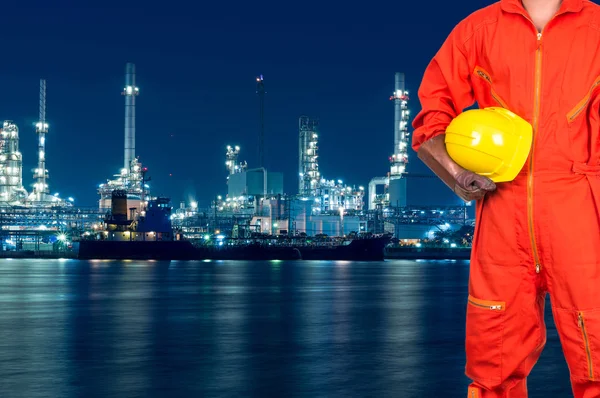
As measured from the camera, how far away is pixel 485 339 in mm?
3459

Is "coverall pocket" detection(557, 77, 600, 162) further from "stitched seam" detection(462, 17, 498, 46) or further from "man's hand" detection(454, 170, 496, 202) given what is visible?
"stitched seam" detection(462, 17, 498, 46)

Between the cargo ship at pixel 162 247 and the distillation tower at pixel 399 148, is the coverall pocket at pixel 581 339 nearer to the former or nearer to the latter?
the cargo ship at pixel 162 247

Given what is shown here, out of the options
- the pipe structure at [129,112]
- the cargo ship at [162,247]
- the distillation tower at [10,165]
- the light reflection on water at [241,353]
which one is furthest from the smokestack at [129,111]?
the light reflection on water at [241,353]

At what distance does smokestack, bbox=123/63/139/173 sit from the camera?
133 metres

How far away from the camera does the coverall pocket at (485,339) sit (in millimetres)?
3420

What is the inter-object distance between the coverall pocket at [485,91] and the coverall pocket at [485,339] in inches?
26.6

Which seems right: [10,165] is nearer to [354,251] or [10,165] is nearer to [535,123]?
[354,251]

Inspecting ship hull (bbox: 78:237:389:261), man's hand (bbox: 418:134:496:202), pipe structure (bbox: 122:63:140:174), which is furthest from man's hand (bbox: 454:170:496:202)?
pipe structure (bbox: 122:63:140:174)

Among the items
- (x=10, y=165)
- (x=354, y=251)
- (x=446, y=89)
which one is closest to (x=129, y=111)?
(x=10, y=165)

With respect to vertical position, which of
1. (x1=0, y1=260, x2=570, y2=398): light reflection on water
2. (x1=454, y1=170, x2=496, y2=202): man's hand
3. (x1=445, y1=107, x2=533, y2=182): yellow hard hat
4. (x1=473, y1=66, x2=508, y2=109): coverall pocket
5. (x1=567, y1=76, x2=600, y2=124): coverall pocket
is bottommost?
(x1=0, y1=260, x2=570, y2=398): light reflection on water

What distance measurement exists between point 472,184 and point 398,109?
409ft

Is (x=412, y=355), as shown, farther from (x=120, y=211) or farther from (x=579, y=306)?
(x=120, y=211)

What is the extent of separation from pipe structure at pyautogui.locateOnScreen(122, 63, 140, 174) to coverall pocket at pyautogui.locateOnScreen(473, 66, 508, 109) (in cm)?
12961

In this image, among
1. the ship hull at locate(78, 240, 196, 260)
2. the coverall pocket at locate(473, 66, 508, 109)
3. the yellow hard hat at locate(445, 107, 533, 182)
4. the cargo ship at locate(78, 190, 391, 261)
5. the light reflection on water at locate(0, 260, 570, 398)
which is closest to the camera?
the yellow hard hat at locate(445, 107, 533, 182)
